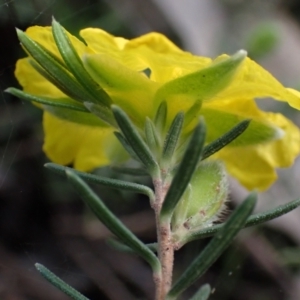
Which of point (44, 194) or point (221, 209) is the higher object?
point (221, 209)

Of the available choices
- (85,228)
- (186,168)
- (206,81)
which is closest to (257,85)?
(206,81)

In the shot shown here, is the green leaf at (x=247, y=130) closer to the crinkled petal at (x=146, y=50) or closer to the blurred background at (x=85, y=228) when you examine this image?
the crinkled petal at (x=146, y=50)

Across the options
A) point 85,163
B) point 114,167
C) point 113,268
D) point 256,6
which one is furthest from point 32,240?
point 256,6

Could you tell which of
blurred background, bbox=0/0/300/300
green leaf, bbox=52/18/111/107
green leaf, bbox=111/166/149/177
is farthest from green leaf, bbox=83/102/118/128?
blurred background, bbox=0/0/300/300

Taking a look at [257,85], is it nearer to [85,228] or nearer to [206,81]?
[206,81]

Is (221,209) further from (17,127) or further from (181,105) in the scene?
(17,127)

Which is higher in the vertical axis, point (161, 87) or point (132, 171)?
point (161, 87)
